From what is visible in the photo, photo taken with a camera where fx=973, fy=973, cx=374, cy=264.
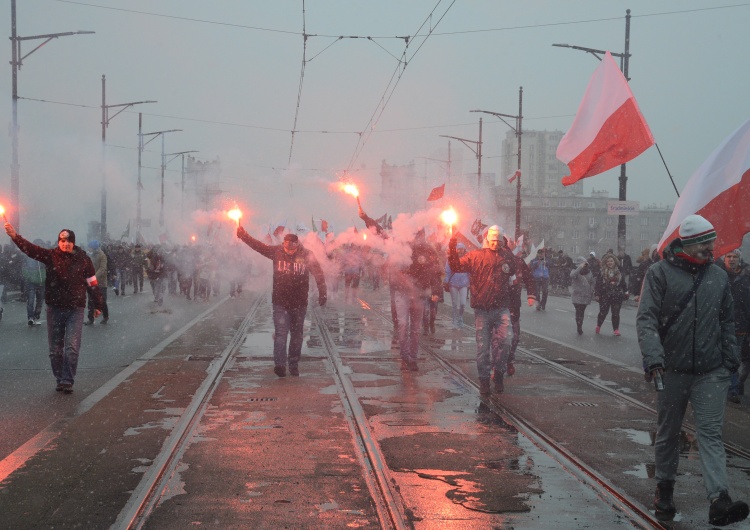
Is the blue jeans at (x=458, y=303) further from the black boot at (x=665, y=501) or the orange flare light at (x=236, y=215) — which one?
the black boot at (x=665, y=501)

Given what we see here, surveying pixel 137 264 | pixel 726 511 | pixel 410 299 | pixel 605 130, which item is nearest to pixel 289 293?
pixel 410 299

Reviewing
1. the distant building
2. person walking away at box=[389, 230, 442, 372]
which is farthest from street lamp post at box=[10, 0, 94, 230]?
the distant building

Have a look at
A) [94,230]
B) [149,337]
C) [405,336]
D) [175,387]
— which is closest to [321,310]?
[149,337]

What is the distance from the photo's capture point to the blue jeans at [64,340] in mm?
10023

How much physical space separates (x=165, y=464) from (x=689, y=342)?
3509 mm

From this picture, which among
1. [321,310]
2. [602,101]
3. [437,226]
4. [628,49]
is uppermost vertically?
[628,49]

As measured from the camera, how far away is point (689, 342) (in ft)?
18.2

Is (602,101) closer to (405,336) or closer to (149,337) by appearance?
(405,336)

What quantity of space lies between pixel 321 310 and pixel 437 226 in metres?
5.82

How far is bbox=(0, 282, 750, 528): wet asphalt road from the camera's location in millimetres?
5527

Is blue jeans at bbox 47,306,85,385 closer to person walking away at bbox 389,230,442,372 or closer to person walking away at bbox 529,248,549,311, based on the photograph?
person walking away at bbox 389,230,442,372

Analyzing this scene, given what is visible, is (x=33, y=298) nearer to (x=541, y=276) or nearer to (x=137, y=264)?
(x=541, y=276)

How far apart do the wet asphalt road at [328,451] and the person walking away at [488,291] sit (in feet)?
1.43

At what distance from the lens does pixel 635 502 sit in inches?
228
